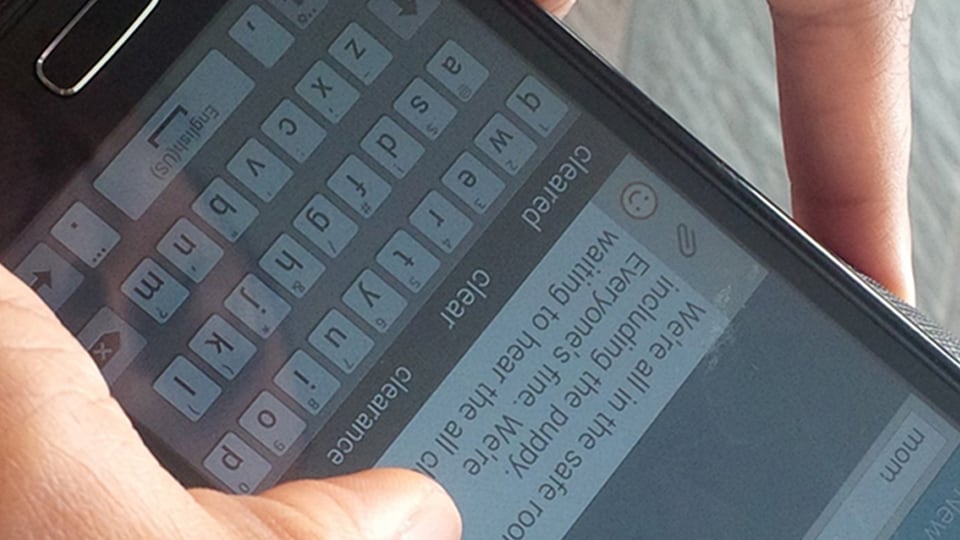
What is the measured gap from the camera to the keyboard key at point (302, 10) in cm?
24

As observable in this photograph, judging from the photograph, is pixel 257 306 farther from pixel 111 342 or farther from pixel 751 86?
pixel 751 86

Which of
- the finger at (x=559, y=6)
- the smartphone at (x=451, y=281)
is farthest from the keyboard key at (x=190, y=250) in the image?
the finger at (x=559, y=6)

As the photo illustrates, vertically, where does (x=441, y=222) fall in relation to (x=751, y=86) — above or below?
below

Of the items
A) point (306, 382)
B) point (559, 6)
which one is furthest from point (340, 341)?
point (559, 6)

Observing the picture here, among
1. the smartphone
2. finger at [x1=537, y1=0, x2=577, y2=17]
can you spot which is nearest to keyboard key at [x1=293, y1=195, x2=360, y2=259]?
the smartphone

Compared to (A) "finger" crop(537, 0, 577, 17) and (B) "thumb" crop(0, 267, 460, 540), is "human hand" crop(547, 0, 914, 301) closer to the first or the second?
(A) "finger" crop(537, 0, 577, 17)

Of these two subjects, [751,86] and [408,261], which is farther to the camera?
[751,86]

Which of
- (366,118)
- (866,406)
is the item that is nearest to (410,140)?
(366,118)

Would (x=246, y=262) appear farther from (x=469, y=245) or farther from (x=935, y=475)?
(x=935, y=475)

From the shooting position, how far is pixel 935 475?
274mm

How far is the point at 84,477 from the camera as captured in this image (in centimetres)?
16

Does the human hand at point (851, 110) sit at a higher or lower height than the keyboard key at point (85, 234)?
higher

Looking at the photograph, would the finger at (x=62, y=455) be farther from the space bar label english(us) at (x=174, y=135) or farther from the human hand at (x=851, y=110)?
the human hand at (x=851, y=110)

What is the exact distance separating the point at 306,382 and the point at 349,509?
58 mm
